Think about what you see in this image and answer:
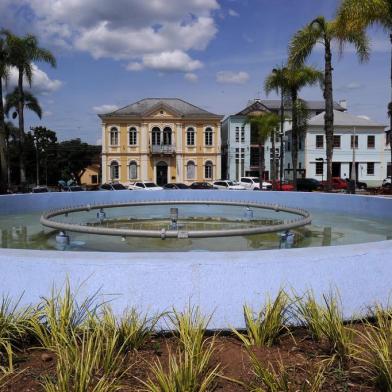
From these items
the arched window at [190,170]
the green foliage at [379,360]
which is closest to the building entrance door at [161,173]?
the arched window at [190,170]

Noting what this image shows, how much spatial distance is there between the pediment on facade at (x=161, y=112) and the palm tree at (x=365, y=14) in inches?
1366

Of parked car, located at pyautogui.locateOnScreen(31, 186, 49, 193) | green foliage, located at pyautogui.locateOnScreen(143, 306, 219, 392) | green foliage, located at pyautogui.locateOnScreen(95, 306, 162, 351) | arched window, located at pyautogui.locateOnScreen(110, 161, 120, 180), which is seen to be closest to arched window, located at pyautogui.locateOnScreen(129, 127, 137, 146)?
arched window, located at pyautogui.locateOnScreen(110, 161, 120, 180)

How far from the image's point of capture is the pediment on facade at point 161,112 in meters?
55.8

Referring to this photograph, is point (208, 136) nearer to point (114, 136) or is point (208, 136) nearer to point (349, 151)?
point (114, 136)

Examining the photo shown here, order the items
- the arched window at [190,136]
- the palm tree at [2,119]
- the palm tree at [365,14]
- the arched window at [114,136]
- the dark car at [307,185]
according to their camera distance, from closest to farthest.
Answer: the palm tree at [365,14] → the palm tree at [2,119] → the dark car at [307,185] → the arched window at [114,136] → the arched window at [190,136]

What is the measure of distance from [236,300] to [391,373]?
1646mm

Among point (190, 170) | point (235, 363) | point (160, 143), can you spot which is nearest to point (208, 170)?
point (190, 170)

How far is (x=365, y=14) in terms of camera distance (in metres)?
21.9

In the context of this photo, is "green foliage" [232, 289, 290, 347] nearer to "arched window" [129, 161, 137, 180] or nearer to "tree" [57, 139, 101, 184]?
"arched window" [129, 161, 137, 180]

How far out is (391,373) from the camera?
125 inches

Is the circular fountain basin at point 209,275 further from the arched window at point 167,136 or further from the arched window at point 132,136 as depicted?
the arched window at point 132,136

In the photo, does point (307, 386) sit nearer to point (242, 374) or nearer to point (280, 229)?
point (242, 374)

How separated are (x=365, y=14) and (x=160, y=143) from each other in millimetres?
36886

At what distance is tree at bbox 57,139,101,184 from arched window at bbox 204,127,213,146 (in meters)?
A: 25.2
